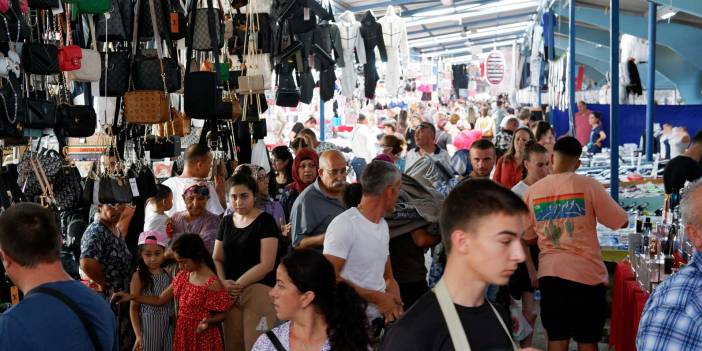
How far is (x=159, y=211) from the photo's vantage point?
603 centimetres

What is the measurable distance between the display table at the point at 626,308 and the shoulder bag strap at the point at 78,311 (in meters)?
3.11

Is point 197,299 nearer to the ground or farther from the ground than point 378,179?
nearer to the ground

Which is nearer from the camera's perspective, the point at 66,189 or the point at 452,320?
the point at 452,320

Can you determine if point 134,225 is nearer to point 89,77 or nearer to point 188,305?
point 188,305

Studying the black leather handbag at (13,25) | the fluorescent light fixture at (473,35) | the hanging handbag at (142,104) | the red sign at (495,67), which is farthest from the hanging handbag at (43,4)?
the fluorescent light fixture at (473,35)

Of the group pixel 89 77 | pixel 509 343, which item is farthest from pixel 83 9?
pixel 509 343

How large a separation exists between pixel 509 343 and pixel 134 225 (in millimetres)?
4061

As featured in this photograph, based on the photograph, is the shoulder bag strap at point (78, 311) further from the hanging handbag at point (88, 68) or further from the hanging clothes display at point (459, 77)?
the hanging clothes display at point (459, 77)

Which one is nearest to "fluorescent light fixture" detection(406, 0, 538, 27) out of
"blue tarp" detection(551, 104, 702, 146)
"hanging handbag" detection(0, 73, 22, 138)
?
"blue tarp" detection(551, 104, 702, 146)

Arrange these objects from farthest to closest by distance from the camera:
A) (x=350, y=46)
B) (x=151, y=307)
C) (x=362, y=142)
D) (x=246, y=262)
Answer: (x=362, y=142)
(x=350, y=46)
(x=151, y=307)
(x=246, y=262)

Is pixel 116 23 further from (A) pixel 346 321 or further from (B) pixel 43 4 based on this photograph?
(A) pixel 346 321

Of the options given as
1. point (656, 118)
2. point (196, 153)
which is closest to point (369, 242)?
point (196, 153)

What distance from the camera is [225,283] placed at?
509 centimetres

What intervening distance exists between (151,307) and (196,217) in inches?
30.2
